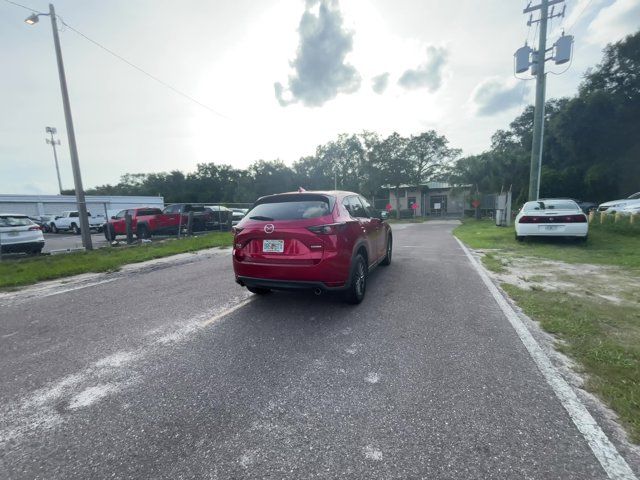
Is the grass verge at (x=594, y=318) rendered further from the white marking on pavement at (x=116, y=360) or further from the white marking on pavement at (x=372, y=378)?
the white marking on pavement at (x=116, y=360)

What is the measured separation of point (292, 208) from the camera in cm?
443

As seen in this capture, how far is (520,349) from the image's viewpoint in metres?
3.14

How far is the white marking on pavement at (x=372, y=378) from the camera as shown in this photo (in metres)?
2.65

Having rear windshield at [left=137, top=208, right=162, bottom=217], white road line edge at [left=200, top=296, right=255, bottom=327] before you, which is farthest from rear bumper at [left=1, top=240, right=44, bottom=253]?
white road line edge at [left=200, top=296, right=255, bottom=327]

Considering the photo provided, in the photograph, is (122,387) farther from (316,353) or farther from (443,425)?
(443,425)

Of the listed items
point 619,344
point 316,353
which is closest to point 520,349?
point 619,344

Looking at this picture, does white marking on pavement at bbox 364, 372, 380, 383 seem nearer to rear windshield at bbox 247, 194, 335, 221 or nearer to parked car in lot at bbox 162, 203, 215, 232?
rear windshield at bbox 247, 194, 335, 221

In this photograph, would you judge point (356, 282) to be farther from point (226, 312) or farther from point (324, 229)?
point (226, 312)

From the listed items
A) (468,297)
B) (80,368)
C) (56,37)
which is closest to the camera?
(80,368)

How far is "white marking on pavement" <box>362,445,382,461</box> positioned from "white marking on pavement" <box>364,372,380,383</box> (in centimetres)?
73

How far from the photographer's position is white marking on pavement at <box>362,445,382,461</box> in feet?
6.07

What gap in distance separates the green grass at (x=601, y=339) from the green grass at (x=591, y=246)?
12.8ft

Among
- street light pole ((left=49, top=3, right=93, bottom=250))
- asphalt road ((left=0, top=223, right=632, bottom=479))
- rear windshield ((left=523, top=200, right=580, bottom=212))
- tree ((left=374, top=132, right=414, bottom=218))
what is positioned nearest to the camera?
asphalt road ((left=0, top=223, right=632, bottom=479))

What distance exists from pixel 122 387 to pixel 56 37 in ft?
46.0
